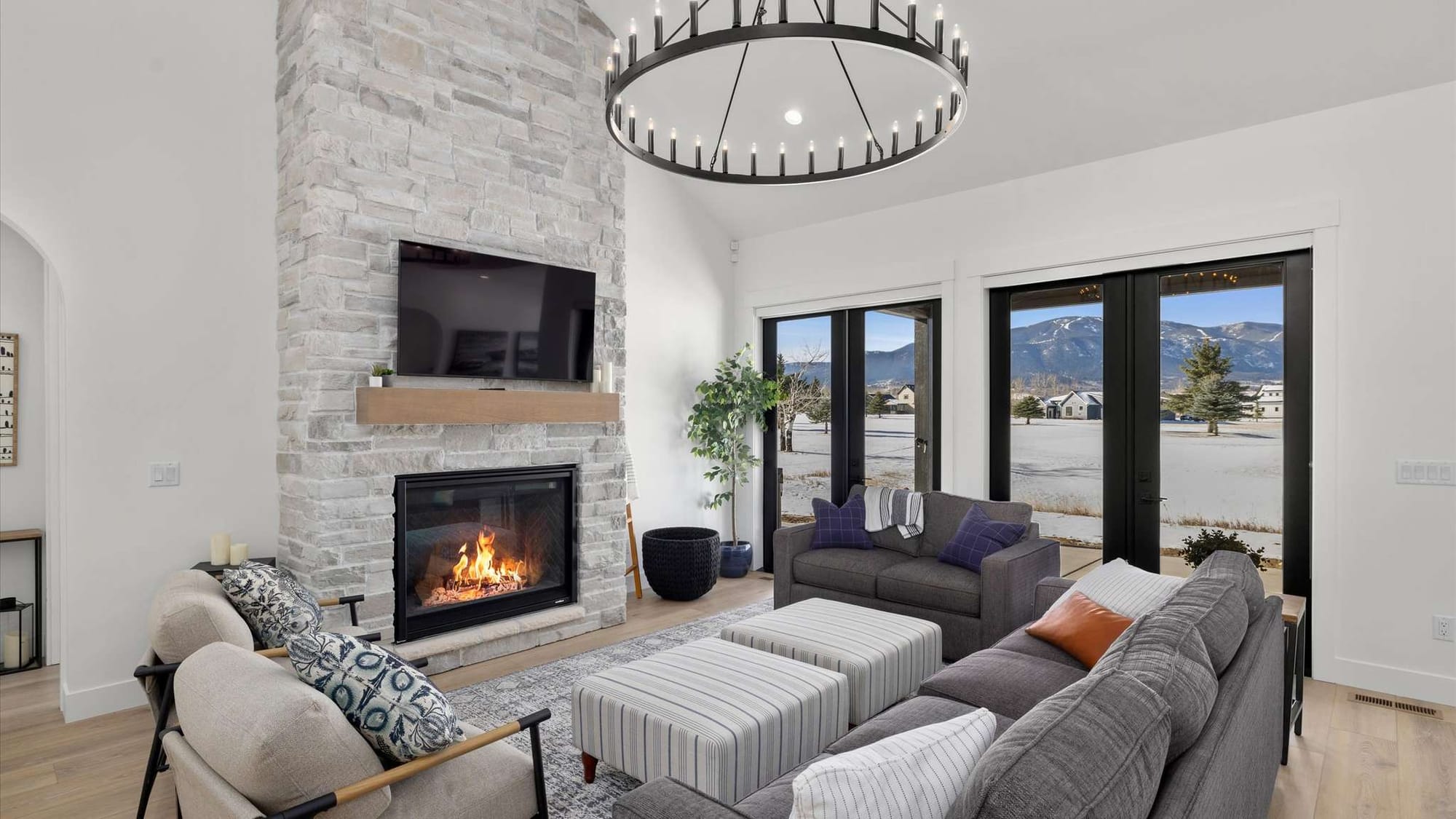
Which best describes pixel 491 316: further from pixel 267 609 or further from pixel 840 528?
pixel 840 528

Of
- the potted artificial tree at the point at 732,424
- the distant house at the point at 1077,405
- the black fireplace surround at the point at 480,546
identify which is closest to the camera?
the black fireplace surround at the point at 480,546

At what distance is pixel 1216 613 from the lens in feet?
6.32

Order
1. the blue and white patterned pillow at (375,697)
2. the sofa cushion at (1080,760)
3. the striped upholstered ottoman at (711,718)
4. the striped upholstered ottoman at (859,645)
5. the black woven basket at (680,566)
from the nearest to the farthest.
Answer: the sofa cushion at (1080,760) → the blue and white patterned pillow at (375,697) → the striped upholstered ottoman at (711,718) → the striped upholstered ottoman at (859,645) → the black woven basket at (680,566)

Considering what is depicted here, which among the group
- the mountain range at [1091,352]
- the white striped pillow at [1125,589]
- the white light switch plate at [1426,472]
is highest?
the mountain range at [1091,352]

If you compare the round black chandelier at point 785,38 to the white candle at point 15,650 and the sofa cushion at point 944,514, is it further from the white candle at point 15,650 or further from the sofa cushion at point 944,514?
the white candle at point 15,650

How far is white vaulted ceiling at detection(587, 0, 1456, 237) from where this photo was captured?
332 centimetres

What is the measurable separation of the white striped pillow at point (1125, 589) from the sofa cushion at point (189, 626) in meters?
2.83

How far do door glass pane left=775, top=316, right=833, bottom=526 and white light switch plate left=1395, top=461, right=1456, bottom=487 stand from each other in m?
3.30

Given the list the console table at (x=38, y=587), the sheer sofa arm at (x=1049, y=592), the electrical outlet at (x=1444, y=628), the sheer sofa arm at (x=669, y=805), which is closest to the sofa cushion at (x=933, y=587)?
the sheer sofa arm at (x=1049, y=592)

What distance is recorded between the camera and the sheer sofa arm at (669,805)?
1.39m

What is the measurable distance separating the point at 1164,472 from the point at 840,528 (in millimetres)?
1859

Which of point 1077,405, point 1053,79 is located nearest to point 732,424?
point 1077,405

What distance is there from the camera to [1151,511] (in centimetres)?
427

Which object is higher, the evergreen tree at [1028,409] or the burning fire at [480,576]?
the evergreen tree at [1028,409]
